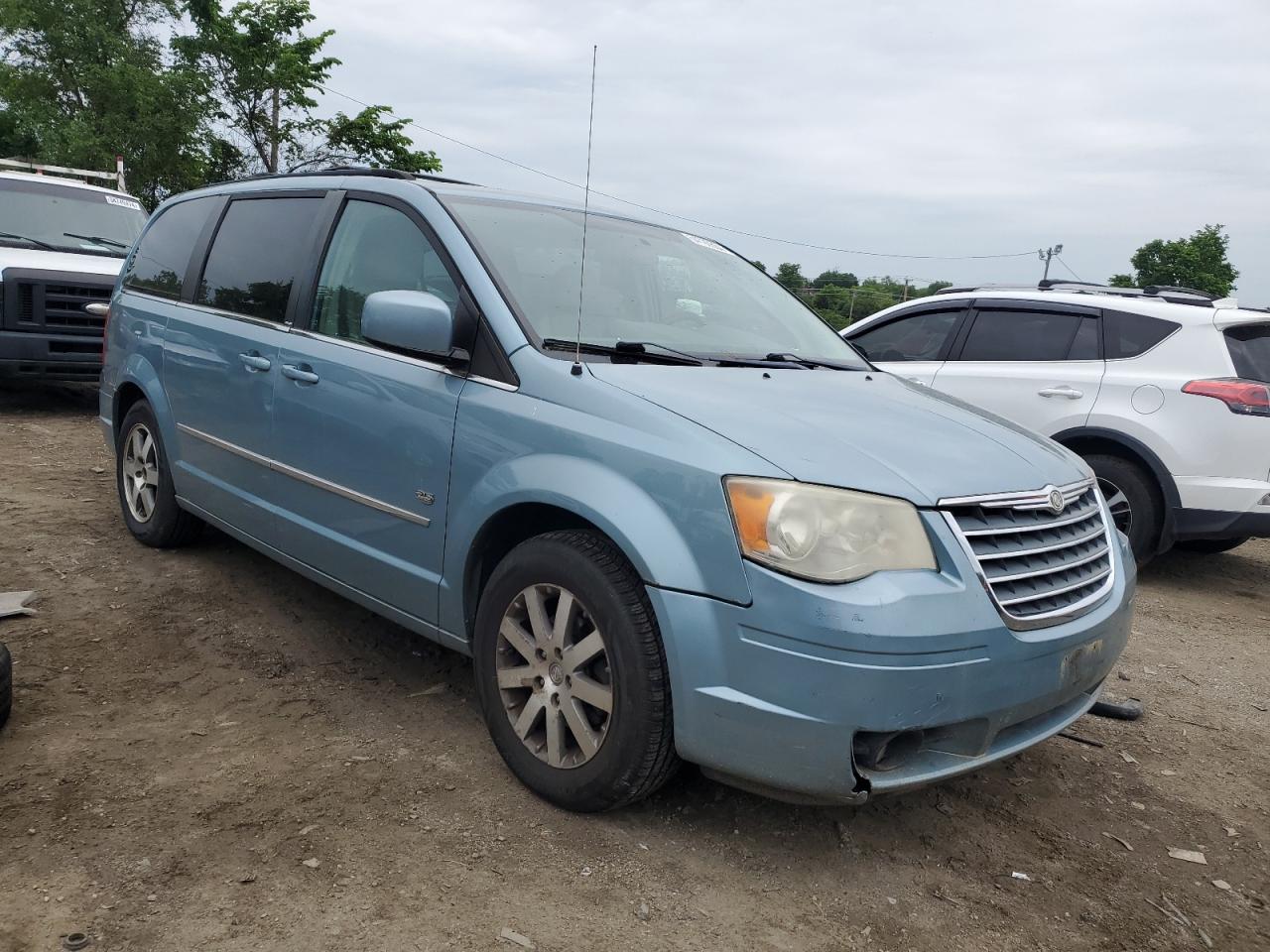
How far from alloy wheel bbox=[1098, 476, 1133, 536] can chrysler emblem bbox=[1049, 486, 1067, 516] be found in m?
3.29

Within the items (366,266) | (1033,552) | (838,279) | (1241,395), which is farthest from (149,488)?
(838,279)

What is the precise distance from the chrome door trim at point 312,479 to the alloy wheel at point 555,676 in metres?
0.52

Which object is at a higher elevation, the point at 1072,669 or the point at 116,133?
the point at 116,133

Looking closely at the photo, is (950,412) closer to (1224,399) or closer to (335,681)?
(335,681)

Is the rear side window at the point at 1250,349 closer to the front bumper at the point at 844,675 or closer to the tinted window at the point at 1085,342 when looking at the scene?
the tinted window at the point at 1085,342

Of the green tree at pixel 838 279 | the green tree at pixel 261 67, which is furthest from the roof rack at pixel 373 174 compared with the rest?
the green tree at pixel 838 279

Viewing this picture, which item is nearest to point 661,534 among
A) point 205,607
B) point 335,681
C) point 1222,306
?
point 335,681

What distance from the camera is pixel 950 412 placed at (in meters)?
3.10

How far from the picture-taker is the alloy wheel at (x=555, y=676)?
2.58 metres

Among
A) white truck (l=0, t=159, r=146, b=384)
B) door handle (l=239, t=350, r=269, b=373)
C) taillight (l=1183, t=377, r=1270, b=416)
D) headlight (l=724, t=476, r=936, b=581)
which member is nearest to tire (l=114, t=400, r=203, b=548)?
door handle (l=239, t=350, r=269, b=373)

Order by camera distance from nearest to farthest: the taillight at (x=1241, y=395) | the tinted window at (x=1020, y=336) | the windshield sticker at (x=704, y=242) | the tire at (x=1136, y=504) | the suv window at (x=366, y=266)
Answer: the suv window at (x=366, y=266) → the windshield sticker at (x=704, y=242) → the taillight at (x=1241, y=395) → the tire at (x=1136, y=504) → the tinted window at (x=1020, y=336)

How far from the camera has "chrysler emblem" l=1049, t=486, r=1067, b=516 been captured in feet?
8.66

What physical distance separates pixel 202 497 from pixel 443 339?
196cm

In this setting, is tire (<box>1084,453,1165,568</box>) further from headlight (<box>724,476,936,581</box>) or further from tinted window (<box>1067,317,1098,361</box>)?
headlight (<box>724,476,936,581</box>)
